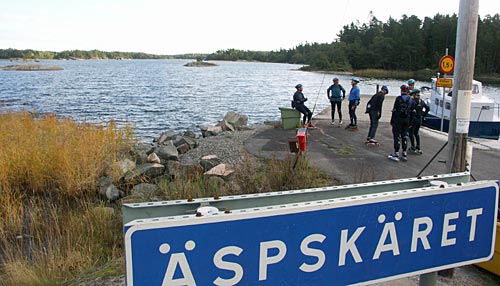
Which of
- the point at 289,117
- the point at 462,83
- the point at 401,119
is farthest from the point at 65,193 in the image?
the point at 289,117

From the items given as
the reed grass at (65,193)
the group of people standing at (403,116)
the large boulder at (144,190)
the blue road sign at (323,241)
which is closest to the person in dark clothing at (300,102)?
the group of people standing at (403,116)

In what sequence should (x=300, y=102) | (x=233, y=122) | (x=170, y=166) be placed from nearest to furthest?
(x=170, y=166) → (x=300, y=102) → (x=233, y=122)

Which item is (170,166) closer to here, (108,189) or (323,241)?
(108,189)

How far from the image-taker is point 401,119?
33.8ft

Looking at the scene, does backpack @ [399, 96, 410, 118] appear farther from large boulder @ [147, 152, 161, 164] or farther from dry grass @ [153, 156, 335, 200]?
large boulder @ [147, 152, 161, 164]

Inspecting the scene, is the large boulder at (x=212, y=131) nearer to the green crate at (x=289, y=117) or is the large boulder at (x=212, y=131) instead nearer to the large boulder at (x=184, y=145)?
the large boulder at (x=184, y=145)

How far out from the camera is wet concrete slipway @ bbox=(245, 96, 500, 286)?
8.98 metres

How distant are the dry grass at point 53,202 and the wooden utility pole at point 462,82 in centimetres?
417

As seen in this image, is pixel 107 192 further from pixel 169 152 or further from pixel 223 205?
pixel 223 205

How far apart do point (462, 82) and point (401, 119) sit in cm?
650

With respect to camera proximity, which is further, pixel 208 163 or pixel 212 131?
pixel 212 131

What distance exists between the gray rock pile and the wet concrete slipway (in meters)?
0.80

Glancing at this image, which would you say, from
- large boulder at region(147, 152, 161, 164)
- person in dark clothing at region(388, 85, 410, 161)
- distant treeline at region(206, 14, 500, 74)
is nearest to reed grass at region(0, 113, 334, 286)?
large boulder at region(147, 152, 161, 164)

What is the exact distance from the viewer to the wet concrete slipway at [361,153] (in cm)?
898
